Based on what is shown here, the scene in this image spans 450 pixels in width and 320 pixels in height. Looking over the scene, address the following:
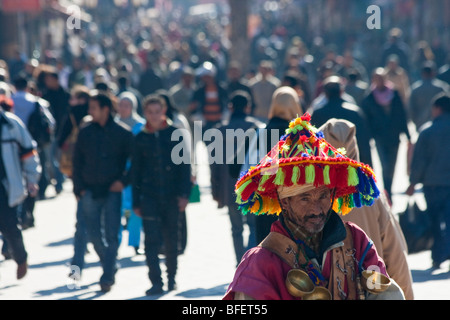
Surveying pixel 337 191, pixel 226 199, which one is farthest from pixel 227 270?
pixel 337 191

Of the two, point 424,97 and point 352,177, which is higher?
point 424,97

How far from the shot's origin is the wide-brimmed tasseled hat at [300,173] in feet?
13.7

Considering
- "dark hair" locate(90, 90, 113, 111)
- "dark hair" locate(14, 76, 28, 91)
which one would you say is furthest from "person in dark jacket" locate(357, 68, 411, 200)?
"dark hair" locate(90, 90, 113, 111)

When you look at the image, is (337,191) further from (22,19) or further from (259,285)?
(22,19)

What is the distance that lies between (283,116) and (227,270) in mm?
1941

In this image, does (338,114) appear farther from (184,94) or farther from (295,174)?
(184,94)

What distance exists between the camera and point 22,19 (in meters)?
38.3

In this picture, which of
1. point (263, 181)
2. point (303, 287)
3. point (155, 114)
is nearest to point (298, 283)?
point (303, 287)

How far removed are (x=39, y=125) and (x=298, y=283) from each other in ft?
30.2

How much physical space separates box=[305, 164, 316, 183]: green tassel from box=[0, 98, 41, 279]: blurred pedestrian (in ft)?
18.3

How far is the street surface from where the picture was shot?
9086mm

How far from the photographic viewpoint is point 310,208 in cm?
420

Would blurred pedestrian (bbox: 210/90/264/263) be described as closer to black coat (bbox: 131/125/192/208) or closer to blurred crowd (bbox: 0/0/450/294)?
blurred crowd (bbox: 0/0/450/294)

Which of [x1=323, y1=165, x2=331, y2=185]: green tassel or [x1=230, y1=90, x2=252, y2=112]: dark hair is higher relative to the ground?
[x1=230, y1=90, x2=252, y2=112]: dark hair
